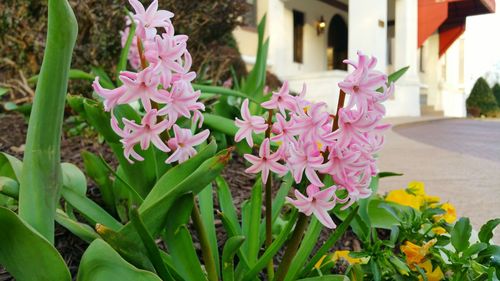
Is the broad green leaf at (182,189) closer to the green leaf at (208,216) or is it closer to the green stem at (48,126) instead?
the green stem at (48,126)

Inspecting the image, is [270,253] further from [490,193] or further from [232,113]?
[490,193]

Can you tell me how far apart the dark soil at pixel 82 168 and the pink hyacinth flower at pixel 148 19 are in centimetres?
67

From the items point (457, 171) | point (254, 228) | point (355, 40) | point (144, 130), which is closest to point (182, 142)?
point (144, 130)

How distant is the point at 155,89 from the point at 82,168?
4.18ft

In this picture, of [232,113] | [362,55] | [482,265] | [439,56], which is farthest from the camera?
[439,56]

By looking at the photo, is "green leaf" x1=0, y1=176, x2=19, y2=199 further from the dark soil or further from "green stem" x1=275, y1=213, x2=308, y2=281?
"green stem" x1=275, y1=213, x2=308, y2=281

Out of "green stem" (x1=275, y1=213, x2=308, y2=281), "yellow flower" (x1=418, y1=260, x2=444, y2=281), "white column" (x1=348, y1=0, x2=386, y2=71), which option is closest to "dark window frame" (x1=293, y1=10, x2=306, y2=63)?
"white column" (x1=348, y1=0, x2=386, y2=71)

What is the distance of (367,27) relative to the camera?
1221cm

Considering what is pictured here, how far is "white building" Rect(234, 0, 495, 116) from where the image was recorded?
452 inches

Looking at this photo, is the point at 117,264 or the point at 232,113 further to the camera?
the point at 232,113

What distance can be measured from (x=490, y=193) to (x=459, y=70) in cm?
2033

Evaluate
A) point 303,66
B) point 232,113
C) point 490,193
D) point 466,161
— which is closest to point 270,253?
point 232,113

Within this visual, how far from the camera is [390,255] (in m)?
1.04

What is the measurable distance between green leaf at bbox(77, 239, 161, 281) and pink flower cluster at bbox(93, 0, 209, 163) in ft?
0.51
